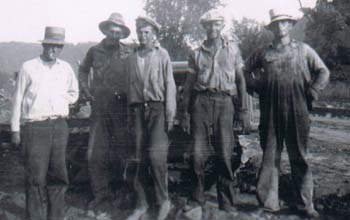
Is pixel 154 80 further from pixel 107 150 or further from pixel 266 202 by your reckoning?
pixel 266 202

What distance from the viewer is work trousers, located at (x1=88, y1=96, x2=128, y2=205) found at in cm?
545

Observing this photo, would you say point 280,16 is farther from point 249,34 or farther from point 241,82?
point 249,34

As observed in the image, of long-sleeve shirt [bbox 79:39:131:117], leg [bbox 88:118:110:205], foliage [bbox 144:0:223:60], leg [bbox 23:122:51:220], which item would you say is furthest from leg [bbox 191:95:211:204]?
foliage [bbox 144:0:223:60]

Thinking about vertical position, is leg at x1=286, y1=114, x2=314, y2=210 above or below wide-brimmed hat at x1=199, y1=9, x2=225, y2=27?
below

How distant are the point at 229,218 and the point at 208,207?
0.35 metres

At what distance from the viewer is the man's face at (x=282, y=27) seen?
4895 mm

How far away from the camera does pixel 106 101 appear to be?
5434 mm

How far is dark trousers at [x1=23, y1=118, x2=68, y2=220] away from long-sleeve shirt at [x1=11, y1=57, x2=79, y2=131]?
112 millimetres

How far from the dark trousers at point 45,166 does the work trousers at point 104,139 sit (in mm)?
684

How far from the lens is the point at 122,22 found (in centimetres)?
548

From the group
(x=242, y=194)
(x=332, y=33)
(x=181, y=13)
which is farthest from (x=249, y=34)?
(x=242, y=194)

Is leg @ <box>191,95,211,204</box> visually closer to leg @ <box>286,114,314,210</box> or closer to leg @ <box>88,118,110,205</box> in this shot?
leg @ <box>286,114,314,210</box>

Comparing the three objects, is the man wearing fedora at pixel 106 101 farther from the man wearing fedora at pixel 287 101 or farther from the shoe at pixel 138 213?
the man wearing fedora at pixel 287 101

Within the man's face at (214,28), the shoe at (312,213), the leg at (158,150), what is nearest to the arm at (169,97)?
the leg at (158,150)
